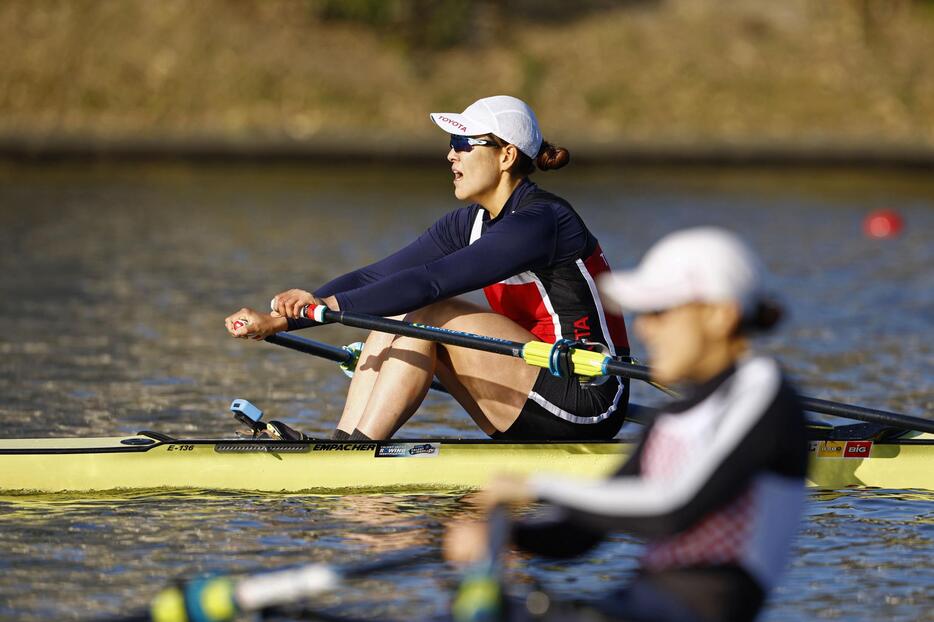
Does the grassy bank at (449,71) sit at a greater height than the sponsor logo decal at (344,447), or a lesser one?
greater

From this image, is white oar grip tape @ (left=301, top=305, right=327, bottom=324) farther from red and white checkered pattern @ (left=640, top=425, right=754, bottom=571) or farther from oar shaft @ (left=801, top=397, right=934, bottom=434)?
red and white checkered pattern @ (left=640, top=425, right=754, bottom=571)

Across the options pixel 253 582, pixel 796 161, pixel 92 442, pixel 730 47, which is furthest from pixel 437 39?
pixel 253 582

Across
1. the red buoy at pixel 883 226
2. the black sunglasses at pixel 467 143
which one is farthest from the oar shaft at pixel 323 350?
the red buoy at pixel 883 226

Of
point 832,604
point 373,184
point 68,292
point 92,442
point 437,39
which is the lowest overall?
point 832,604

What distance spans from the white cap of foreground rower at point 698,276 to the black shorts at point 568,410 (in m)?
3.02

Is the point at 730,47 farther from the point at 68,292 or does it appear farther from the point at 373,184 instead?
the point at 68,292

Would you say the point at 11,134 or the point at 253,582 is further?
the point at 11,134

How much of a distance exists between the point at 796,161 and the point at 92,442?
24374 mm

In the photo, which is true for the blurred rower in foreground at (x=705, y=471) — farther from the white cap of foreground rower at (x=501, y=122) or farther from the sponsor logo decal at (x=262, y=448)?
the sponsor logo decal at (x=262, y=448)

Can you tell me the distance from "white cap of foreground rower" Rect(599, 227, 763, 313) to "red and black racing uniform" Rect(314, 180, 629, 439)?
2821mm

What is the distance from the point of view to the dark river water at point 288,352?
562 centimetres

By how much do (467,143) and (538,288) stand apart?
697 mm

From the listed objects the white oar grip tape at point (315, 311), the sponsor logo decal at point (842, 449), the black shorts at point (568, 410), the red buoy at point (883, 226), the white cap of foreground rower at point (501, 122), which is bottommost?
the sponsor logo decal at point (842, 449)

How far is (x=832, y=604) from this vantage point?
210 inches
